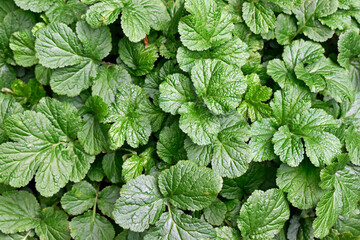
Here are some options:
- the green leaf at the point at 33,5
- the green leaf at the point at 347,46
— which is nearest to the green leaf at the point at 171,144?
the green leaf at the point at 33,5

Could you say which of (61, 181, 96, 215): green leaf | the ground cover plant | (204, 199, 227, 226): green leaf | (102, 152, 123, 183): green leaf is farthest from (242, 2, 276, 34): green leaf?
(61, 181, 96, 215): green leaf

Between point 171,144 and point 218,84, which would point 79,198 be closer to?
point 171,144

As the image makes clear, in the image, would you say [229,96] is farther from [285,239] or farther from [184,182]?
[285,239]

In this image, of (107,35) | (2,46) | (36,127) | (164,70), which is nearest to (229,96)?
(164,70)

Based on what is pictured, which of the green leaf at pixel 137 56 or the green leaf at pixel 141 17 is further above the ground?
the green leaf at pixel 141 17

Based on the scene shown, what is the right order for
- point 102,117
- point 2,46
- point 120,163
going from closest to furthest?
point 102,117 < point 120,163 < point 2,46

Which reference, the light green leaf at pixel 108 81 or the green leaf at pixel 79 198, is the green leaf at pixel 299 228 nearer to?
the green leaf at pixel 79 198

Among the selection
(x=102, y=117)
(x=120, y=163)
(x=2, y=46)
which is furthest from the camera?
(x=2, y=46)
